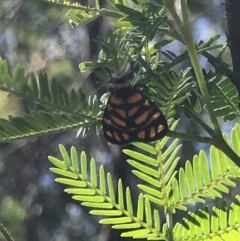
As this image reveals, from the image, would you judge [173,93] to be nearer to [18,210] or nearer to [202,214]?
[202,214]

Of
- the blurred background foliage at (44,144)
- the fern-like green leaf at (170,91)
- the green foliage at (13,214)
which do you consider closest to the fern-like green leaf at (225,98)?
the fern-like green leaf at (170,91)

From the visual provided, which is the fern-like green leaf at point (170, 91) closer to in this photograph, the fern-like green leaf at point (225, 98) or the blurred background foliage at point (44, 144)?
the fern-like green leaf at point (225, 98)

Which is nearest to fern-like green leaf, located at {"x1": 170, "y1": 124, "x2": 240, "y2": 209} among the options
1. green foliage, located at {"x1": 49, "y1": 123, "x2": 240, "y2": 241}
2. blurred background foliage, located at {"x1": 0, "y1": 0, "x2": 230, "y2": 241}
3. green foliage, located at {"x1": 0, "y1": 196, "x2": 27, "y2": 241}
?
green foliage, located at {"x1": 49, "y1": 123, "x2": 240, "y2": 241}

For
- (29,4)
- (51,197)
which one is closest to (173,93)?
(51,197)

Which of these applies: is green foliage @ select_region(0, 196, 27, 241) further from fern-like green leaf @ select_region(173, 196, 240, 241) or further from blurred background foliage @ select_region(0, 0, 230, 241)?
fern-like green leaf @ select_region(173, 196, 240, 241)

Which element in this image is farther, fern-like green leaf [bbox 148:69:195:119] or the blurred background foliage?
the blurred background foliage

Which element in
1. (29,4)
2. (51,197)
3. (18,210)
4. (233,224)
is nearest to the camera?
(233,224)
